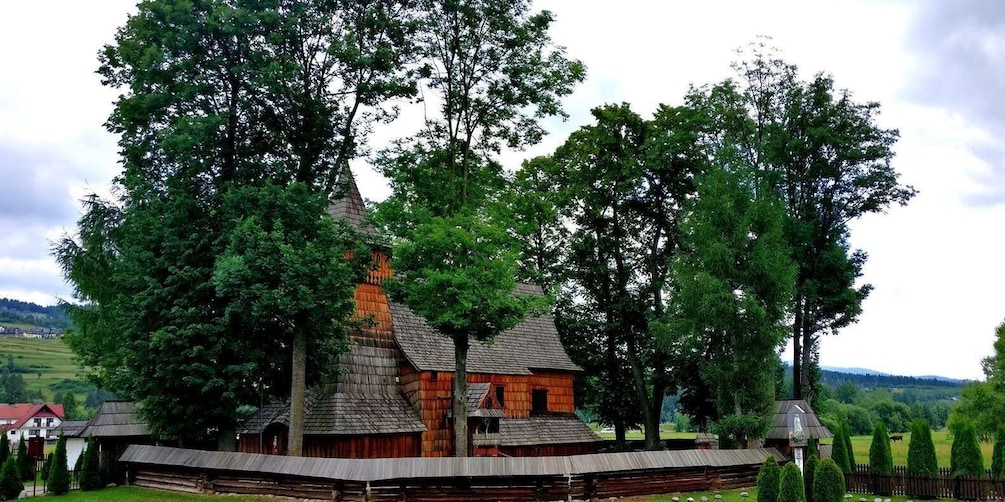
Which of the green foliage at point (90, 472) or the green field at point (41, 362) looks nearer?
the green foliage at point (90, 472)

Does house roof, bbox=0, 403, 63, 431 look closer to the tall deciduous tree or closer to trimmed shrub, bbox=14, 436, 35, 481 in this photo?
trimmed shrub, bbox=14, 436, 35, 481

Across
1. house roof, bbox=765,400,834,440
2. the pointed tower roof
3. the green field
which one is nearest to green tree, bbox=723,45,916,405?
house roof, bbox=765,400,834,440

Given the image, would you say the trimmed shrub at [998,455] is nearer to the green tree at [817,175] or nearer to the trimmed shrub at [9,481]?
the green tree at [817,175]

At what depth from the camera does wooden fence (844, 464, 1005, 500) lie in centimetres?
2228

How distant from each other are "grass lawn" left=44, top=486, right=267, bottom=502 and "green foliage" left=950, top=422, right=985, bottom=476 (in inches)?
812

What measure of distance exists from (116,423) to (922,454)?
27392 millimetres

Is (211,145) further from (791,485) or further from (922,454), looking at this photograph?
(922,454)

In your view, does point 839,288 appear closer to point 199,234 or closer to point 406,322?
point 406,322

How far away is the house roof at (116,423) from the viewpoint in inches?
1057

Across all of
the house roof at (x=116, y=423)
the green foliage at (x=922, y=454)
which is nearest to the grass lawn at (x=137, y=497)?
the house roof at (x=116, y=423)

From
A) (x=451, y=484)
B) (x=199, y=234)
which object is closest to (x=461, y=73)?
(x=199, y=234)

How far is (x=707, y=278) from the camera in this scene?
2692cm

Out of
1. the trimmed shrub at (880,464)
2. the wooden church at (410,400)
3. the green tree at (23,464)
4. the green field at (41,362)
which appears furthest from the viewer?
the green field at (41,362)

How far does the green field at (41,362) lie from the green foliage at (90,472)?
463 ft
